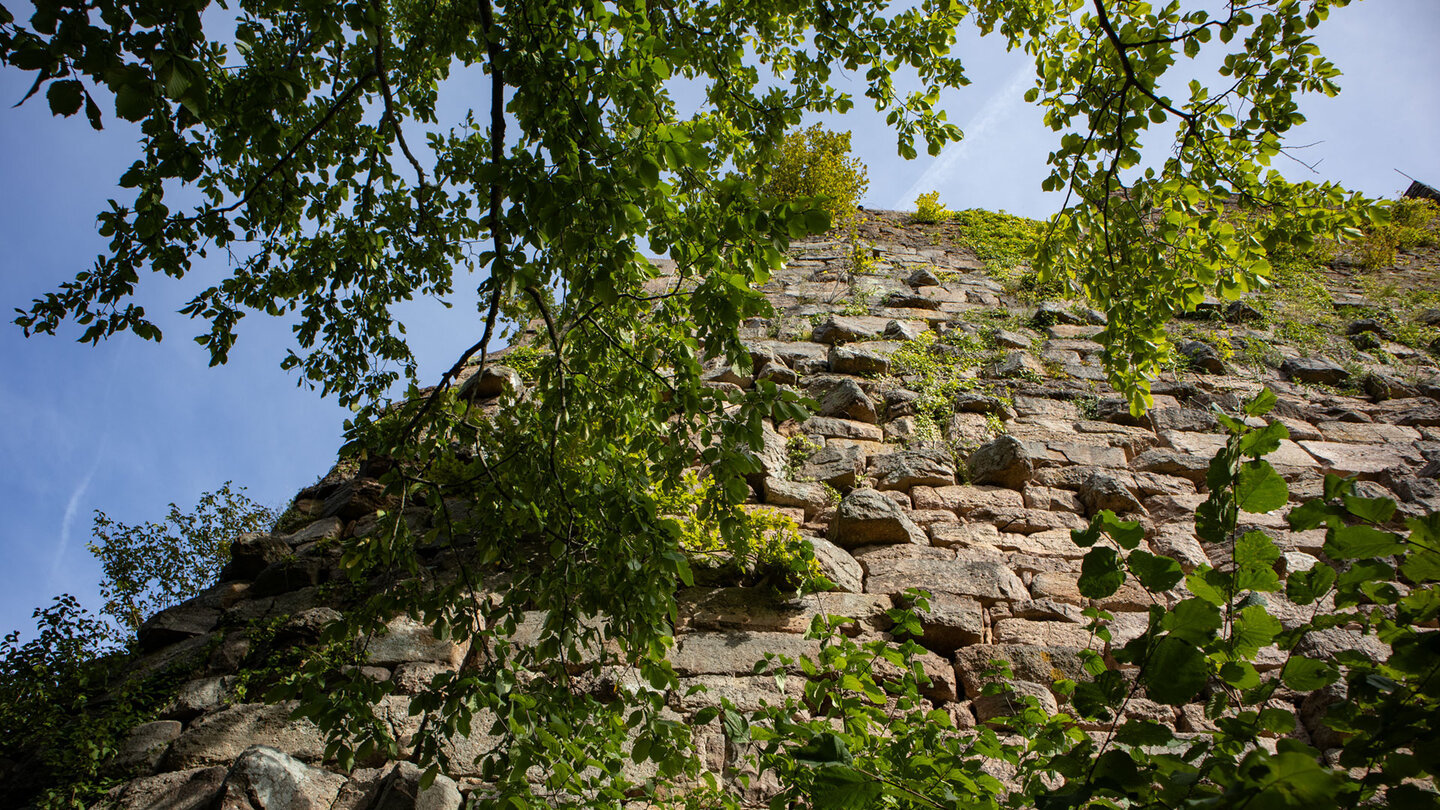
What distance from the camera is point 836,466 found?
17.5 ft

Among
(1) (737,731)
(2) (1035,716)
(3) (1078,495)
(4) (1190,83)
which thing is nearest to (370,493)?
(1) (737,731)

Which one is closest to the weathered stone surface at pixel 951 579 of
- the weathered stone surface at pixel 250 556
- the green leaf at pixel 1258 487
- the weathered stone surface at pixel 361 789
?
the weathered stone surface at pixel 361 789

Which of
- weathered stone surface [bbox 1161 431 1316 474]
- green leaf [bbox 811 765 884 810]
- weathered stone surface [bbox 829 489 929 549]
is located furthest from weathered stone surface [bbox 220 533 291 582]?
weathered stone surface [bbox 1161 431 1316 474]

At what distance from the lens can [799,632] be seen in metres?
3.73

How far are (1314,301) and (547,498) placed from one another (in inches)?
395

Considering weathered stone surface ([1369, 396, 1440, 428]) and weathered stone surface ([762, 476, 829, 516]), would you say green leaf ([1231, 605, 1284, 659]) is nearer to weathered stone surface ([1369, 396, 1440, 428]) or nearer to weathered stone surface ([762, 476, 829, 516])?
weathered stone surface ([762, 476, 829, 516])

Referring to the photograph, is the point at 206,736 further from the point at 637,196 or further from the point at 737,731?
the point at 637,196

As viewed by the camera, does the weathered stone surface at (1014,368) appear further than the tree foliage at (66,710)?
Yes

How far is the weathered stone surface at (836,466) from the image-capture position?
5.20m

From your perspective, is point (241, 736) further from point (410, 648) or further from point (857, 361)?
point (857, 361)

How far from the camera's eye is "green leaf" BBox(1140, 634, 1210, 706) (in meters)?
1.08

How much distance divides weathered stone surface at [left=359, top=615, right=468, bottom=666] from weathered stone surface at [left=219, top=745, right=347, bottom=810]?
2.12ft

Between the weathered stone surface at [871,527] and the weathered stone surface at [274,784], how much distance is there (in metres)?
2.79

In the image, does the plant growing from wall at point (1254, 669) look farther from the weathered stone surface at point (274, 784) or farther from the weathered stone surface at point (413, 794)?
the weathered stone surface at point (274, 784)
